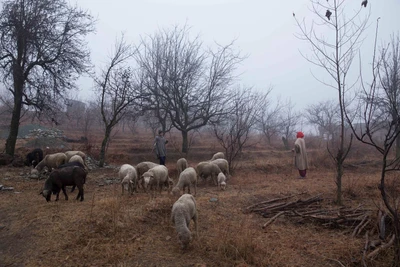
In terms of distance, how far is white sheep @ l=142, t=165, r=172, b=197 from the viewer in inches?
347

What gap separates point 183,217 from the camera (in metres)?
5.17

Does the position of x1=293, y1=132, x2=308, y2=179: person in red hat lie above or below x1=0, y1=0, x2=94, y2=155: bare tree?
below

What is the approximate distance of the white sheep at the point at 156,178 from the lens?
28.9 feet

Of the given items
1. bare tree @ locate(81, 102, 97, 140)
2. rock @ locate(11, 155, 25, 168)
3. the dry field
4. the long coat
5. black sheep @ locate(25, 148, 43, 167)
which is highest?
bare tree @ locate(81, 102, 97, 140)

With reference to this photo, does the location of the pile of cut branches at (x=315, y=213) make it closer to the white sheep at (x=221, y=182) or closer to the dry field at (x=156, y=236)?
the dry field at (x=156, y=236)

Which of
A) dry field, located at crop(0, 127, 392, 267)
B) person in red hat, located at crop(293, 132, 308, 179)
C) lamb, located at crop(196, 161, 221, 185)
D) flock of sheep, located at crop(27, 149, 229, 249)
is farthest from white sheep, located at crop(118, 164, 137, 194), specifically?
person in red hat, located at crop(293, 132, 308, 179)

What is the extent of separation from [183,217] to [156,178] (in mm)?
4295

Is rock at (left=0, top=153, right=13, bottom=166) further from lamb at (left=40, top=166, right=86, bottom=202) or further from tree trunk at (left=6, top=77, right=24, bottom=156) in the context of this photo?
lamb at (left=40, top=166, right=86, bottom=202)

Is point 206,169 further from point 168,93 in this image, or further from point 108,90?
point 168,93

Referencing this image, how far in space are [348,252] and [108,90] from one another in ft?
44.5

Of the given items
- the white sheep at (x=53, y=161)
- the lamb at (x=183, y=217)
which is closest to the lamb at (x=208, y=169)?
the lamb at (x=183, y=217)

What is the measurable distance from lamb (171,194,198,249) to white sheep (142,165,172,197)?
3.31 meters

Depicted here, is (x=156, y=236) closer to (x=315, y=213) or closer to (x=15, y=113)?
(x=315, y=213)

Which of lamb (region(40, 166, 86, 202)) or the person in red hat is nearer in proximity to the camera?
lamb (region(40, 166, 86, 202))
